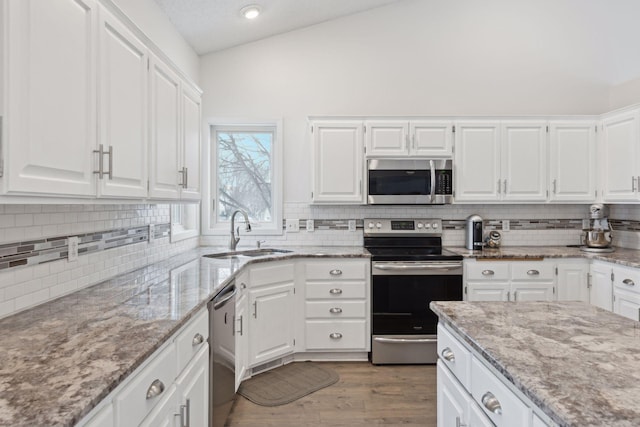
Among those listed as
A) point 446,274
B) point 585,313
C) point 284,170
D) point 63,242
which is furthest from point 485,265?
point 63,242

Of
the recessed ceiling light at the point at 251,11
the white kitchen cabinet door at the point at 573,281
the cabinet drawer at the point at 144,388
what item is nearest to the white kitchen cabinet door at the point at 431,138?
the white kitchen cabinet door at the point at 573,281

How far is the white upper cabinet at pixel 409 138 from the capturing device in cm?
357

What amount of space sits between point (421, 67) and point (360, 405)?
314cm

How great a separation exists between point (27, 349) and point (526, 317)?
1662 mm

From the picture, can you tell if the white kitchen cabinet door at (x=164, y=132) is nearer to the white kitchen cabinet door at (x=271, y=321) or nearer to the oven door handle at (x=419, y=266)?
the white kitchen cabinet door at (x=271, y=321)

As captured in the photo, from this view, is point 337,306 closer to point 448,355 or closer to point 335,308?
point 335,308

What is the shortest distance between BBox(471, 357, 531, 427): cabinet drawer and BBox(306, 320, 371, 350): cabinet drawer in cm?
209

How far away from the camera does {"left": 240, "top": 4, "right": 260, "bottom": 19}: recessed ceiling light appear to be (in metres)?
3.19

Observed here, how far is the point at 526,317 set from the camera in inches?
58.4

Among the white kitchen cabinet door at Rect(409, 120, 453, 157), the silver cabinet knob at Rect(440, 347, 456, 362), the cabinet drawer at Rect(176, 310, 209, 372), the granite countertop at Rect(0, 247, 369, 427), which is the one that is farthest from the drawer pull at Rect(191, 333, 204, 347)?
the white kitchen cabinet door at Rect(409, 120, 453, 157)

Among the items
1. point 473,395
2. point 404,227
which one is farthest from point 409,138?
point 473,395

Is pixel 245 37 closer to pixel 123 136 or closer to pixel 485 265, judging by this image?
pixel 123 136

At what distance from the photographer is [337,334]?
3.33m

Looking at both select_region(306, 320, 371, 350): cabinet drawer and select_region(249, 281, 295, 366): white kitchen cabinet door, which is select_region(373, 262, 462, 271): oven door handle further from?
select_region(249, 281, 295, 366): white kitchen cabinet door
